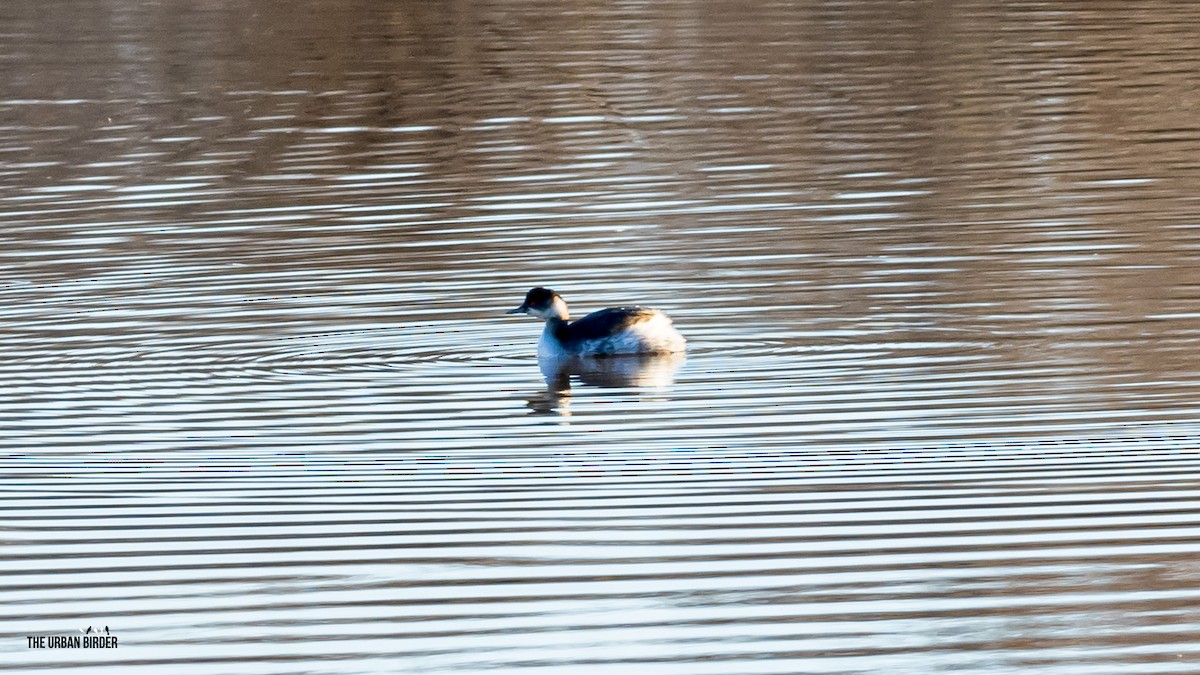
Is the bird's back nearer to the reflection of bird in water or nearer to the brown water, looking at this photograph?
the reflection of bird in water

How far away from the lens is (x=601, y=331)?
50.8 feet

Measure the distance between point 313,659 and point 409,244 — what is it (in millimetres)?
11239

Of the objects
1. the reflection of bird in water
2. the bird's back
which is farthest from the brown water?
the bird's back

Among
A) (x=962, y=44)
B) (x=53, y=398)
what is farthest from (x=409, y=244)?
(x=962, y=44)

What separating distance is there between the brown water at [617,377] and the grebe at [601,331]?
0.18m

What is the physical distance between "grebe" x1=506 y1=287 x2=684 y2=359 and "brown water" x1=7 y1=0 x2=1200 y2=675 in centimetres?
18

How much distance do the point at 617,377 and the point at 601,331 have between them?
15.1 inches

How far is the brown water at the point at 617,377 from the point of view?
9398 millimetres

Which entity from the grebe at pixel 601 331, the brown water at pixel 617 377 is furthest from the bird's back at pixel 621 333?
the brown water at pixel 617 377

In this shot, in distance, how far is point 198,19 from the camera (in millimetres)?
41531

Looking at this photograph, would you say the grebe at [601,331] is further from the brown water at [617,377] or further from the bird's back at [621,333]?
the brown water at [617,377]

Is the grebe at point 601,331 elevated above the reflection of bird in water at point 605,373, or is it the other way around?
the grebe at point 601,331

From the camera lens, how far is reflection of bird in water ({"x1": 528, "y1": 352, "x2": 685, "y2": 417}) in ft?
47.8

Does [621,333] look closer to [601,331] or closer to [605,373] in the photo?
[601,331]
